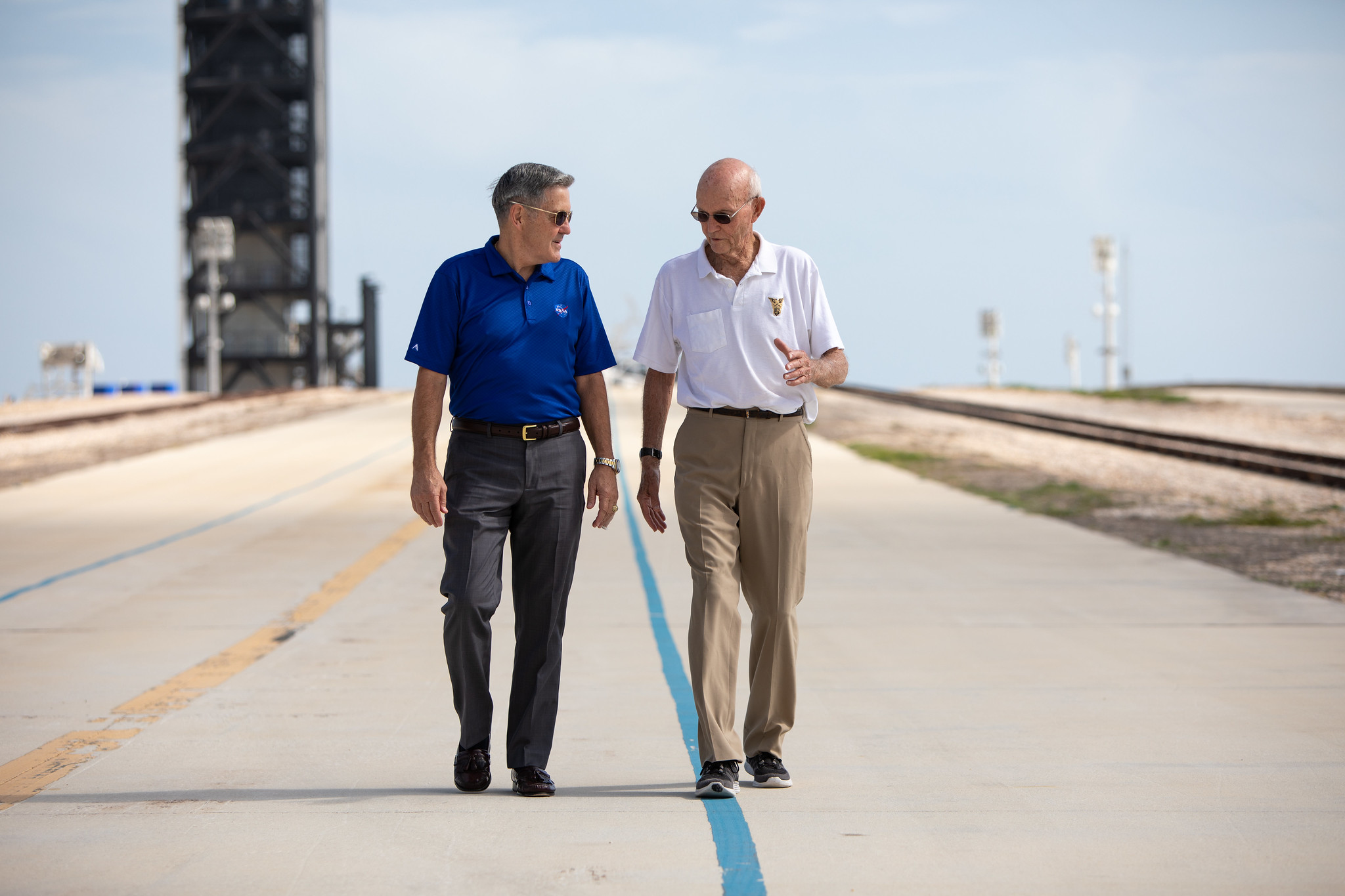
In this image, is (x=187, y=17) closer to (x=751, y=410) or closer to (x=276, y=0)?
(x=276, y=0)

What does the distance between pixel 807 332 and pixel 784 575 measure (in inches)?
33.6

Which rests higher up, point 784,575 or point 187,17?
point 187,17

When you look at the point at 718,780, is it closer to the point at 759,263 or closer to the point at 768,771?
the point at 768,771

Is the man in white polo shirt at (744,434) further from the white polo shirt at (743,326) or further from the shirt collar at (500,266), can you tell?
the shirt collar at (500,266)

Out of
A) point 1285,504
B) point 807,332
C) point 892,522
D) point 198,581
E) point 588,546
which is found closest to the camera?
point 807,332

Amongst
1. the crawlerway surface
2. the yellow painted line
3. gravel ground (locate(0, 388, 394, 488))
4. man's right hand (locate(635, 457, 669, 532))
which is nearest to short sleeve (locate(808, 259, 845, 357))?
man's right hand (locate(635, 457, 669, 532))

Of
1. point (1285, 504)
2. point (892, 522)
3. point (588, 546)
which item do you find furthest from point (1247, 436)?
point (588, 546)

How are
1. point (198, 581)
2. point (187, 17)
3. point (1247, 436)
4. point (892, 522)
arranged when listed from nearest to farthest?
point (198, 581) < point (892, 522) < point (1247, 436) < point (187, 17)

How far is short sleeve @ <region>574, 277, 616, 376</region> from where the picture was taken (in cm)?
482

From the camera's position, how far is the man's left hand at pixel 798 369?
4.62 m

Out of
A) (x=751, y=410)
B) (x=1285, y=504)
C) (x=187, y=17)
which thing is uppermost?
(x=187, y=17)

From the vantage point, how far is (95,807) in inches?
181

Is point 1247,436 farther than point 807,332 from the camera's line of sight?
Yes

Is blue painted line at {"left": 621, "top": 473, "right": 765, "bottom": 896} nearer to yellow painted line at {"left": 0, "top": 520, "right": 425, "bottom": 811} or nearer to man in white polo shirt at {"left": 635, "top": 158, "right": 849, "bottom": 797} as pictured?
man in white polo shirt at {"left": 635, "top": 158, "right": 849, "bottom": 797}
